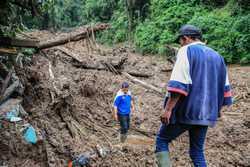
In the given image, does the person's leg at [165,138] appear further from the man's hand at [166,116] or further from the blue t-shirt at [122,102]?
the blue t-shirt at [122,102]

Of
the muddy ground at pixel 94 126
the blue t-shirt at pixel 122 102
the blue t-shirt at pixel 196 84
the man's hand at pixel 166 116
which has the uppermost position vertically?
the blue t-shirt at pixel 196 84

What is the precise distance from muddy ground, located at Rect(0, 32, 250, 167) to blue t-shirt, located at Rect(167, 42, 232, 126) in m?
2.40

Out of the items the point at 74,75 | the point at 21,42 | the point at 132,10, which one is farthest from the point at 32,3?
the point at 132,10

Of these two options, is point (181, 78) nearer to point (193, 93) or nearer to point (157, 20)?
point (193, 93)

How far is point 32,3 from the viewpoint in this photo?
5594 mm

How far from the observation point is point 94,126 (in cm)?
844

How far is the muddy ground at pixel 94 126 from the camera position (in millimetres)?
6199

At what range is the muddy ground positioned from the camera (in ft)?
20.3

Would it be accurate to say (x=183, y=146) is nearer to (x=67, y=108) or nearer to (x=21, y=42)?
(x=67, y=108)

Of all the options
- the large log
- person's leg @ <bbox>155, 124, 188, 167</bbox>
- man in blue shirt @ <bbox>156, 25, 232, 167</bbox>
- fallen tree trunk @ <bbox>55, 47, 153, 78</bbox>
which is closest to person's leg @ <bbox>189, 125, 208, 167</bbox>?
man in blue shirt @ <bbox>156, 25, 232, 167</bbox>

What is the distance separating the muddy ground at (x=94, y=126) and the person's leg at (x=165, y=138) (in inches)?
76.2

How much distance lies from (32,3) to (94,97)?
5.23 m

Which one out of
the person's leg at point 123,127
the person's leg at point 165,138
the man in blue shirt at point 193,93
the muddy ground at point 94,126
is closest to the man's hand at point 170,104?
the man in blue shirt at point 193,93

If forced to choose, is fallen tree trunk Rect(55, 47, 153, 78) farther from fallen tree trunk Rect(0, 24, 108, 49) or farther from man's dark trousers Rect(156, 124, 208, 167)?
man's dark trousers Rect(156, 124, 208, 167)
